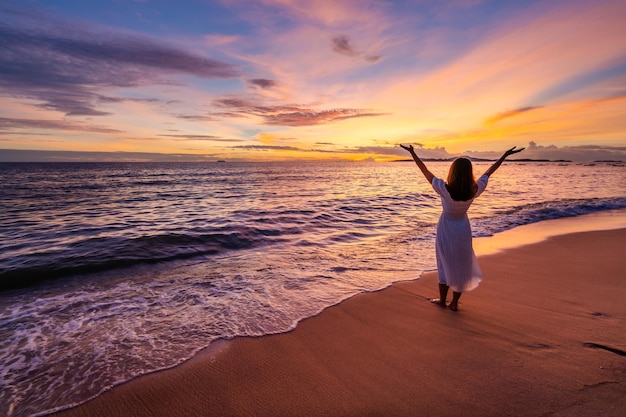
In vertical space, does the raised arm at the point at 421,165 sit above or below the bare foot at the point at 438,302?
above

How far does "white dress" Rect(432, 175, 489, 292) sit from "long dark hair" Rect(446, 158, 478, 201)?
165mm

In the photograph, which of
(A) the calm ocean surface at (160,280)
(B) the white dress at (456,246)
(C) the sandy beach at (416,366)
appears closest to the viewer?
(C) the sandy beach at (416,366)

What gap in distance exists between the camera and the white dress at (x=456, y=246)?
4.82 metres

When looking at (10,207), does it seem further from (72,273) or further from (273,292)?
(273,292)

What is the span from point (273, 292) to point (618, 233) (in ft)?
41.7

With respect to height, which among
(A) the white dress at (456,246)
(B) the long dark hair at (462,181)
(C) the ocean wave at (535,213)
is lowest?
(C) the ocean wave at (535,213)

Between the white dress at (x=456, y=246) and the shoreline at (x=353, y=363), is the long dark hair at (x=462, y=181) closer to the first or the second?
the white dress at (x=456, y=246)

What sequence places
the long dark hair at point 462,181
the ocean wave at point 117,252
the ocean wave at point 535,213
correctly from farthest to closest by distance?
the ocean wave at point 535,213
the ocean wave at point 117,252
the long dark hair at point 462,181

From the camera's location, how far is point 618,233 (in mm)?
11367

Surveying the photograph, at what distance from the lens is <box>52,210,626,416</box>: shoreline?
9.99 ft

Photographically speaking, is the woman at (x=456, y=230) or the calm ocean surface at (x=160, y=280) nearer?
the calm ocean surface at (x=160, y=280)

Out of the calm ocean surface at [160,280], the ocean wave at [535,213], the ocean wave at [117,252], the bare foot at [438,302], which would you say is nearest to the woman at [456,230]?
the bare foot at [438,302]

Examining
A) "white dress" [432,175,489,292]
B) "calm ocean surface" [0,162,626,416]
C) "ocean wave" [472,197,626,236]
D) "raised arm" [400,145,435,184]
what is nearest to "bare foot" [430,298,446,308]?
"white dress" [432,175,489,292]

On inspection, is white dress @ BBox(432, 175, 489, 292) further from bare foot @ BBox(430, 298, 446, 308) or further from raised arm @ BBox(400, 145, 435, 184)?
bare foot @ BBox(430, 298, 446, 308)
